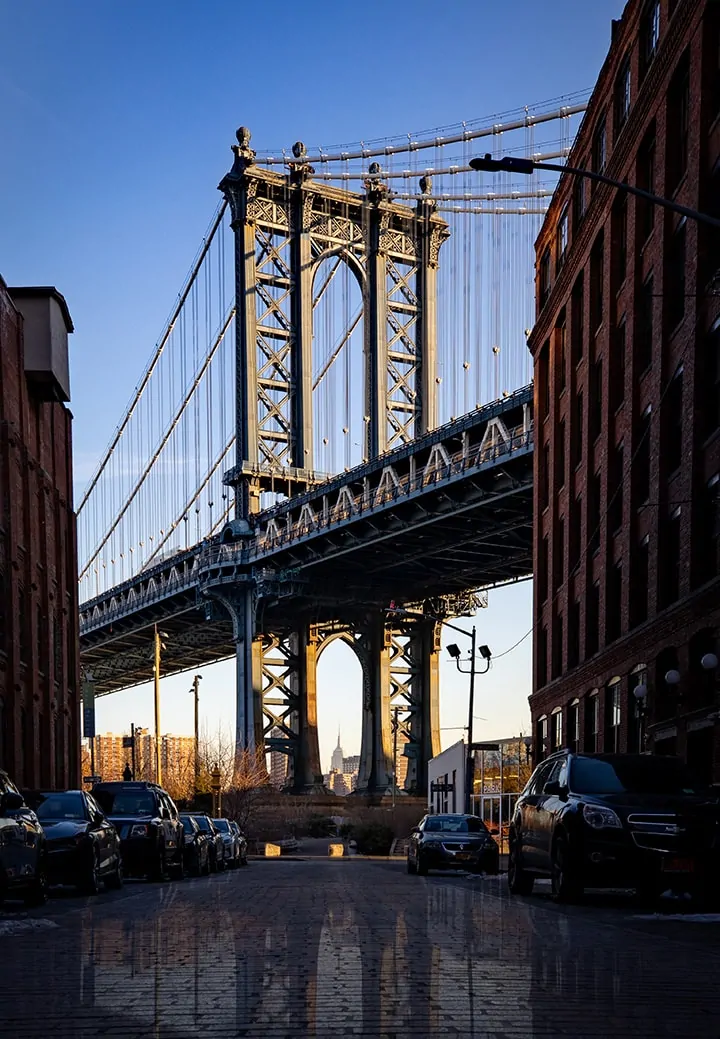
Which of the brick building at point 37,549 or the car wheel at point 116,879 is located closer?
the car wheel at point 116,879

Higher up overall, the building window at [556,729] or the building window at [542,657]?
the building window at [542,657]

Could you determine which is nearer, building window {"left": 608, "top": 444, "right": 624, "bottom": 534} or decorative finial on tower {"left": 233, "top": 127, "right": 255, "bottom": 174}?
building window {"left": 608, "top": 444, "right": 624, "bottom": 534}

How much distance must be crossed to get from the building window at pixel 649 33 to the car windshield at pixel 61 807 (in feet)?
68.2

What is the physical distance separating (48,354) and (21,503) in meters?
4.98

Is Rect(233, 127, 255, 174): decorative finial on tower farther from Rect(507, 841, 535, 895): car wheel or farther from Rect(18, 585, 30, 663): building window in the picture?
Rect(507, 841, 535, 895): car wheel

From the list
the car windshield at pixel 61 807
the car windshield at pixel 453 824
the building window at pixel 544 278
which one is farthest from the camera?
the building window at pixel 544 278

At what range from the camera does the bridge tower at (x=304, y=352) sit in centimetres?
7900

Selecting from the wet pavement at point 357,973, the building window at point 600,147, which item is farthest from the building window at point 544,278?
the wet pavement at point 357,973

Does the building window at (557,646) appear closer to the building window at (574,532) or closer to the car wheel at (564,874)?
the building window at (574,532)

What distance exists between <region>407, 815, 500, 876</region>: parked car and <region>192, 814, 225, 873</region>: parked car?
4675 millimetres

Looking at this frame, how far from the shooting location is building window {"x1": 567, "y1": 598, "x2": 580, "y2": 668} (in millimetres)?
42875

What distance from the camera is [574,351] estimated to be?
44.1m

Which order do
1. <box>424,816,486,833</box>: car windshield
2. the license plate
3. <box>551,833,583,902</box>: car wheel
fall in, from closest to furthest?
1. the license plate
2. <box>551,833,583,902</box>: car wheel
3. <box>424,816,486,833</box>: car windshield

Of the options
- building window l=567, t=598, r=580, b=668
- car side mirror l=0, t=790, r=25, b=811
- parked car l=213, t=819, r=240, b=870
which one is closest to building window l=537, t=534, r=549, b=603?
building window l=567, t=598, r=580, b=668
